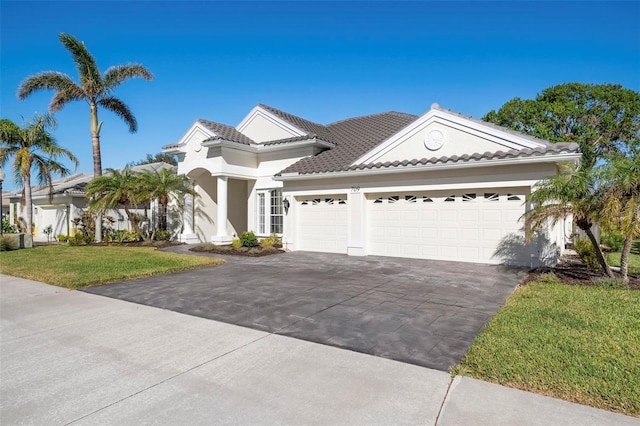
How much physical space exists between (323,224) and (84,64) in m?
14.8

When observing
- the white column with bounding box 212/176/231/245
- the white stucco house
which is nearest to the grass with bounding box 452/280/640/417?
the white stucco house

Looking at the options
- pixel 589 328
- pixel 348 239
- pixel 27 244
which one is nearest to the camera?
pixel 589 328

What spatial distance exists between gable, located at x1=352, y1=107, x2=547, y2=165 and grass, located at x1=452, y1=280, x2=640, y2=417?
223 inches

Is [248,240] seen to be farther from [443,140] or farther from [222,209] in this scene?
[443,140]

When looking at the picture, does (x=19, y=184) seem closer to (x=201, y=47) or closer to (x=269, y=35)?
(x=201, y=47)

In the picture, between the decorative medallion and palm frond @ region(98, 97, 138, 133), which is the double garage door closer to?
the decorative medallion

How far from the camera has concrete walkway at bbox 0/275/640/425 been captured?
10.4 ft

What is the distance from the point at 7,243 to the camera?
16453 mm

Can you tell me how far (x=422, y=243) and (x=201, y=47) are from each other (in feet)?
43.1

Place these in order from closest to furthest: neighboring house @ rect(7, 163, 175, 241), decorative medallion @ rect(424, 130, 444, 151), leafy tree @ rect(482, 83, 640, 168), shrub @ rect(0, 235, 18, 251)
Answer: decorative medallion @ rect(424, 130, 444, 151), shrub @ rect(0, 235, 18, 251), neighboring house @ rect(7, 163, 175, 241), leafy tree @ rect(482, 83, 640, 168)

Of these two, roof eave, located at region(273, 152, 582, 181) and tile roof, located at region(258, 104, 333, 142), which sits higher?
tile roof, located at region(258, 104, 333, 142)

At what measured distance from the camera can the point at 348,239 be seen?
1379 cm

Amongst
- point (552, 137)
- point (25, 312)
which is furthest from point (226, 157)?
point (552, 137)

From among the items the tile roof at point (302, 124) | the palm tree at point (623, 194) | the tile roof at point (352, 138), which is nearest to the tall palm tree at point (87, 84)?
the tile roof at point (302, 124)
